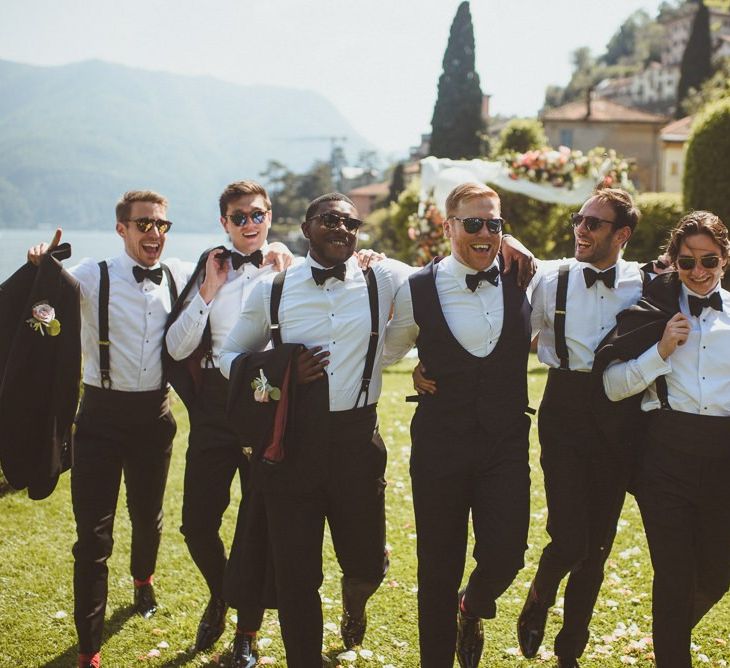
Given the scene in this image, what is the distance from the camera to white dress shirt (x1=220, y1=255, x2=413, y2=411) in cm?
390

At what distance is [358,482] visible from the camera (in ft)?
12.8

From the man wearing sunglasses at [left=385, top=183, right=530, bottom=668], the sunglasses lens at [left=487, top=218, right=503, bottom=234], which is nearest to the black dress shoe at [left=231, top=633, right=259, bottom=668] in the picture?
the man wearing sunglasses at [left=385, top=183, right=530, bottom=668]

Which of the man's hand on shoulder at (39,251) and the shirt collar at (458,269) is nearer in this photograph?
the shirt collar at (458,269)

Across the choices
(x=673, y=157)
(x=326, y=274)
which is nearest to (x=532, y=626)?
(x=326, y=274)

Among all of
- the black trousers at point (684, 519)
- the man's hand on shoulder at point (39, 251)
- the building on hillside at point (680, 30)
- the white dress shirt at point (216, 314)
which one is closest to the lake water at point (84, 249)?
the man's hand on shoulder at point (39, 251)

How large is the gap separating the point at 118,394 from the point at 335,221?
1.76 meters

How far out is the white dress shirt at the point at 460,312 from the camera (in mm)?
3875

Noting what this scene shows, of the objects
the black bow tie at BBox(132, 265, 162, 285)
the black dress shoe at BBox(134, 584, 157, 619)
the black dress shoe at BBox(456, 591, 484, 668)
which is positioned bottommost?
the black dress shoe at BBox(134, 584, 157, 619)

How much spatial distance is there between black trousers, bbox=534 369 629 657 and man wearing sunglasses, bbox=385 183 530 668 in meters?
0.29

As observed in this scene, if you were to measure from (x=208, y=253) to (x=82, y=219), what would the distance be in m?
29.9

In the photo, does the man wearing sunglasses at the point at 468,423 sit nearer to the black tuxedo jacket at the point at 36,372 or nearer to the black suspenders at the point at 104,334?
the black suspenders at the point at 104,334

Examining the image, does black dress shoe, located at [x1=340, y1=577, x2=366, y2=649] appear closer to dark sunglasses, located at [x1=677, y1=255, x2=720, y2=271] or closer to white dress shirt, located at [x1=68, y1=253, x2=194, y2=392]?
white dress shirt, located at [x1=68, y1=253, x2=194, y2=392]

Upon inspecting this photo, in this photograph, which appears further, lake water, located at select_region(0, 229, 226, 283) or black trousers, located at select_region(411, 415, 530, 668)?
lake water, located at select_region(0, 229, 226, 283)

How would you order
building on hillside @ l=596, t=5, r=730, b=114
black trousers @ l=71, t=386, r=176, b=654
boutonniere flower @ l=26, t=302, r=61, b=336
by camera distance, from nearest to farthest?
boutonniere flower @ l=26, t=302, r=61, b=336
black trousers @ l=71, t=386, r=176, b=654
building on hillside @ l=596, t=5, r=730, b=114
